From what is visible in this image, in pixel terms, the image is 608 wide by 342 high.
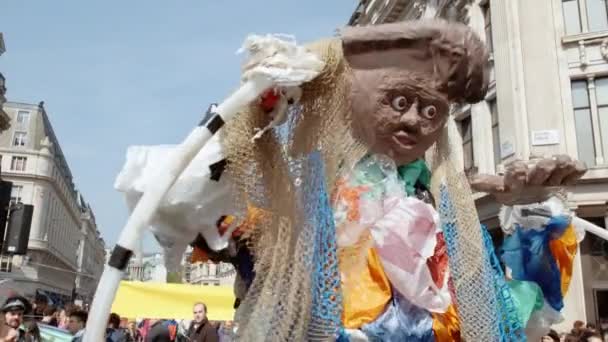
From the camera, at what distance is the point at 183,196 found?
71.3 inches

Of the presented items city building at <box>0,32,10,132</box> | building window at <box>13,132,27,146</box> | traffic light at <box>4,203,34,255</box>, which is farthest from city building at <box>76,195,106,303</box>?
traffic light at <box>4,203,34,255</box>

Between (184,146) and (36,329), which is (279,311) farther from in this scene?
(36,329)

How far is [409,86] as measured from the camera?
2.16 m

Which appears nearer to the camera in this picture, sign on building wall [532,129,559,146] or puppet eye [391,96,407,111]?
puppet eye [391,96,407,111]

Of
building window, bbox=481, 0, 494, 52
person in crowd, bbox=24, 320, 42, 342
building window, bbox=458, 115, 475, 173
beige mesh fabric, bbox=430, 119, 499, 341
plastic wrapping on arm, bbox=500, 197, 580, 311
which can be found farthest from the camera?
building window, bbox=458, 115, 475, 173

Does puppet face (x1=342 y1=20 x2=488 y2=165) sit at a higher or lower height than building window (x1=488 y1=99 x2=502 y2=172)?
lower

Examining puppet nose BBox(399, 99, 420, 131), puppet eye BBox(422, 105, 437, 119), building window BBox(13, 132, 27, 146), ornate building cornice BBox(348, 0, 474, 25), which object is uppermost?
building window BBox(13, 132, 27, 146)

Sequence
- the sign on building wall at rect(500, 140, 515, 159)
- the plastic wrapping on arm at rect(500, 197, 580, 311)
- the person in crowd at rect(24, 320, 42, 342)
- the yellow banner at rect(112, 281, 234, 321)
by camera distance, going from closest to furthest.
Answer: the plastic wrapping on arm at rect(500, 197, 580, 311)
the person in crowd at rect(24, 320, 42, 342)
the yellow banner at rect(112, 281, 234, 321)
the sign on building wall at rect(500, 140, 515, 159)

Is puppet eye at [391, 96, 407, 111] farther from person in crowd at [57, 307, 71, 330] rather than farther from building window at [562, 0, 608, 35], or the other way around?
building window at [562, 0, 608, 35]

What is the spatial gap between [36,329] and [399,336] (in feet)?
13.1

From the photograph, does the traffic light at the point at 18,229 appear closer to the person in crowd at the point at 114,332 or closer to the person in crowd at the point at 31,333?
the person in crowd at the point at 31,333

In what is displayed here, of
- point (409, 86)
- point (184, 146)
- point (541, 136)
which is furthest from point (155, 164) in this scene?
point (541, 136)

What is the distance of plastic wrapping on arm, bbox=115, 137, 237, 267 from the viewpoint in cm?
180

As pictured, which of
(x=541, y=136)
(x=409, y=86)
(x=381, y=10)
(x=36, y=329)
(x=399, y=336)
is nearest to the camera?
(x=399, y=336)
